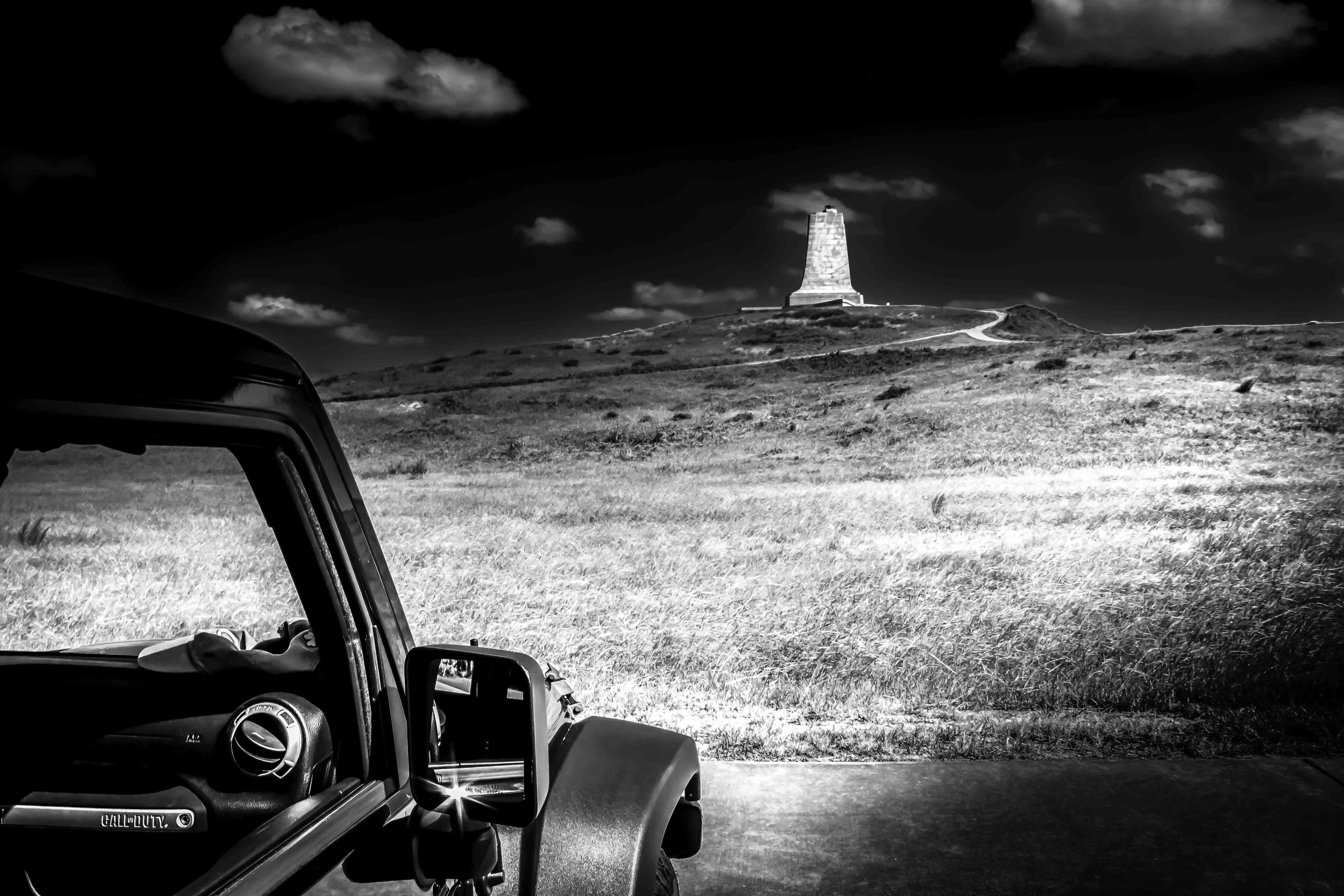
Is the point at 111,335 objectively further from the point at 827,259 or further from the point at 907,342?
the point at 827,259

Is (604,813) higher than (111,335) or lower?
lower

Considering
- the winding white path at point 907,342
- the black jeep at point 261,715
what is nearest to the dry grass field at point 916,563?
the black jeep at point 261,715

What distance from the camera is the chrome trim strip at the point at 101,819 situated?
1156 mm

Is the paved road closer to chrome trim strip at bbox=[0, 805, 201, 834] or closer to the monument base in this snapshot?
chrome trim strip at bbox=[0, 805, 201, 834]

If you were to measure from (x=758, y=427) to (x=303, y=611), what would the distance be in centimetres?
2223

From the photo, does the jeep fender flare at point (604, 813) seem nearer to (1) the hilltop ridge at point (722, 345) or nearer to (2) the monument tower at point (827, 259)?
(1) the hilltop ridge at point (722, 345)

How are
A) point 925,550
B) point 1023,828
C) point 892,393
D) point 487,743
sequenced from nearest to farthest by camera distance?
point 487,743 < point 1023,828 < point 925,550 < point 892,393

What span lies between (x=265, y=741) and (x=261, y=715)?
30 millimetres

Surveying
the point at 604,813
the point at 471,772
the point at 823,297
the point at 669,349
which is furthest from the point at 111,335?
the point at 823,297

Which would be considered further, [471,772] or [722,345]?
[722,345]

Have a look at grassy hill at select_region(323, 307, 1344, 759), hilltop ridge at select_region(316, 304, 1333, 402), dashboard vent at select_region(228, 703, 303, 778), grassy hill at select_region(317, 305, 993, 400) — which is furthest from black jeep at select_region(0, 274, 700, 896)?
grassy hill at select_region(317, 305, 993, 400)

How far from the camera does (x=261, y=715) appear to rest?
1158 millimetres

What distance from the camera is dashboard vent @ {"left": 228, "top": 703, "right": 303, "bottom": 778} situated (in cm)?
114

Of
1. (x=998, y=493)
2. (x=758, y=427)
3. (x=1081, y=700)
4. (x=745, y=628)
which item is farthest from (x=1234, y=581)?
(x=758, y=427)
